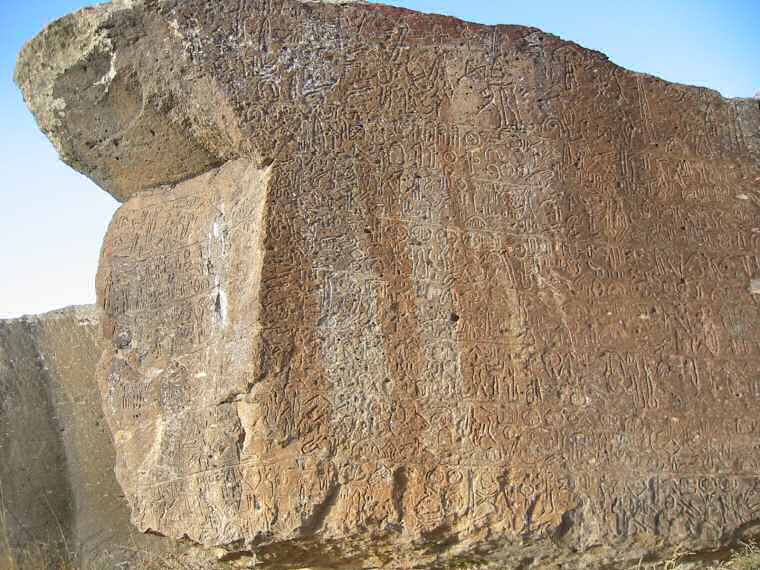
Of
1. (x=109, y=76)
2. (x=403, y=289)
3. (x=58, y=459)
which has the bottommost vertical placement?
(x=58, y=459)

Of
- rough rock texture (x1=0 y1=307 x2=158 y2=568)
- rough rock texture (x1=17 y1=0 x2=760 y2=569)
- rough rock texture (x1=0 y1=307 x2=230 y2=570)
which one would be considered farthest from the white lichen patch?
rough rock texture (x1=0 y1=307 x2=158 y2=568)

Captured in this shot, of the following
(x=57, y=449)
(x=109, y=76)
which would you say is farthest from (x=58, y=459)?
(x=109, y=76)

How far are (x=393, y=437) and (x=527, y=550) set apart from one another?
2.42 ft

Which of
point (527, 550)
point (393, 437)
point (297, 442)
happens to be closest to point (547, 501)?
point (527, 550)

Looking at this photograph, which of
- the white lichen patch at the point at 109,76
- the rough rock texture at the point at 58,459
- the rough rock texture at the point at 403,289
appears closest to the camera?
the rough rock texture at the point at 403,289

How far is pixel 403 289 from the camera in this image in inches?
175

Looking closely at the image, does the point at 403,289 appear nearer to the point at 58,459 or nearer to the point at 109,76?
→ the point at 109,76

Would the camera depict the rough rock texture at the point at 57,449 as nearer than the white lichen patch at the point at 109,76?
No

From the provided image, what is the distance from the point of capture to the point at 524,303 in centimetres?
457

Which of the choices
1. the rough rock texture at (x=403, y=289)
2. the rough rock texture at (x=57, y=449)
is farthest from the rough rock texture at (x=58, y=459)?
the rough rock texture at (x=403, y=289)

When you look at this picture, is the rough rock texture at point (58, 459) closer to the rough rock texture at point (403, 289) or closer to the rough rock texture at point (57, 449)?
the rough rock texture at point (57, 449)

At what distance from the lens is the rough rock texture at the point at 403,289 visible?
4219 mm

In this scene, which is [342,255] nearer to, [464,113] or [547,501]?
[464,113]

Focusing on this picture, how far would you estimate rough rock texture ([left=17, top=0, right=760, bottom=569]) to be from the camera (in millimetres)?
4219
